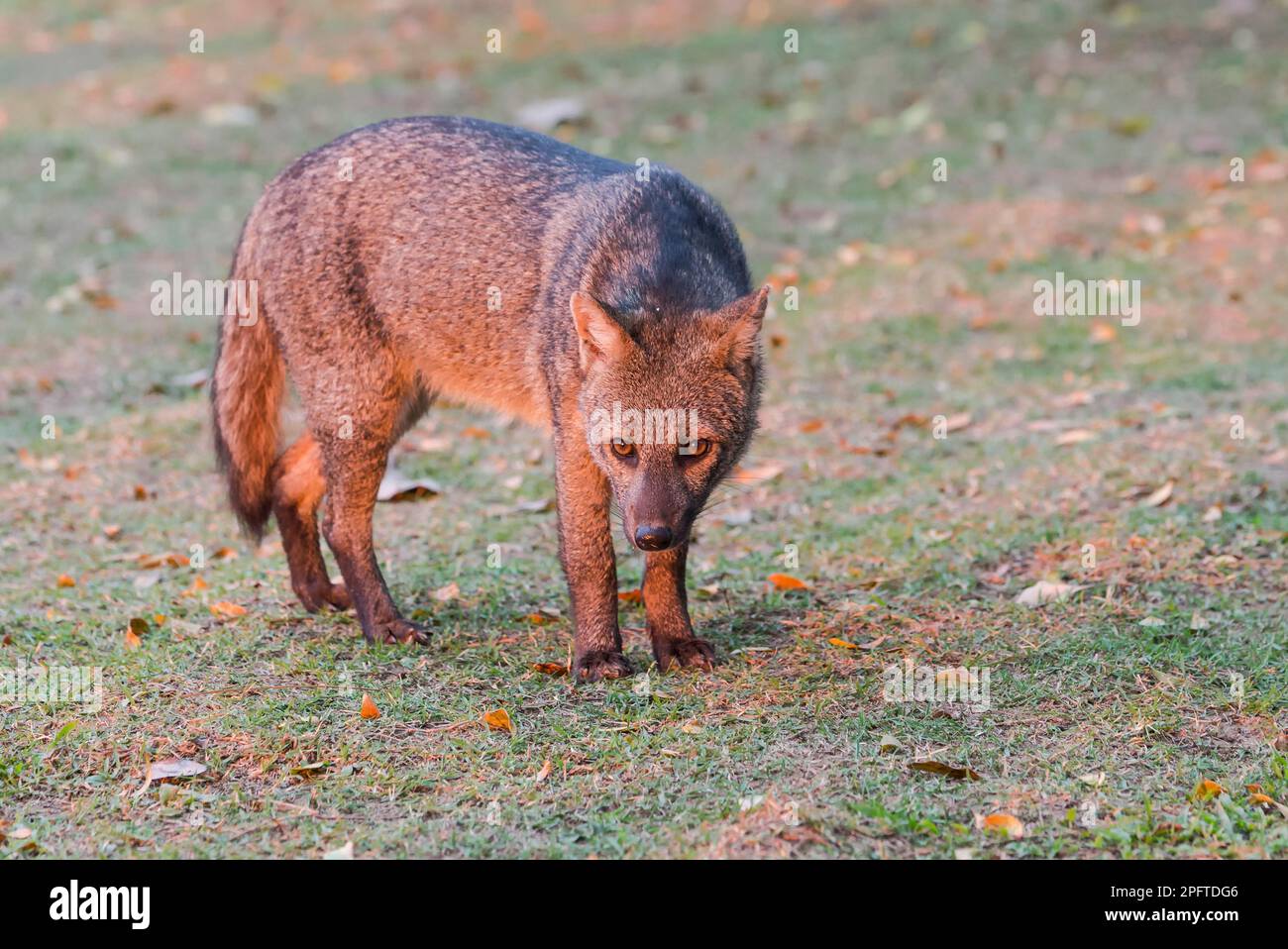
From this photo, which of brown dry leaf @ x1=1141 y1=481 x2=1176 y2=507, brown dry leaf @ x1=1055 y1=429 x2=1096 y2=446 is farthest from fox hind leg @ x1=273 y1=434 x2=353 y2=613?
brown dry leaf @ x1=1055 y1=429 x2=1096 y2=446

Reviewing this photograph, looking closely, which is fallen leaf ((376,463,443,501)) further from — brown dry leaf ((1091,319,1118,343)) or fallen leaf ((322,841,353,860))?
brown dry leaf ((1091,319,1118,343))

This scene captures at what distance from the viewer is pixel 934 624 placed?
603 cm

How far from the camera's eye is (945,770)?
4766 mm

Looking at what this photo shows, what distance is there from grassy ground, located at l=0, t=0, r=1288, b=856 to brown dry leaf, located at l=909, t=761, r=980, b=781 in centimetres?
3

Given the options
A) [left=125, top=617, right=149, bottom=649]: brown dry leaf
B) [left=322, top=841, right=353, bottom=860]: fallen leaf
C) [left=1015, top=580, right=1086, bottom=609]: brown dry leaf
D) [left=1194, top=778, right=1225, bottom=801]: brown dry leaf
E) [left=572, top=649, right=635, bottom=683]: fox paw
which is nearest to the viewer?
[left=322, top=841, right=353, bottom=860]: fallen leaf

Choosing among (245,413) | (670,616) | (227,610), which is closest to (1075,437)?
(670,616)

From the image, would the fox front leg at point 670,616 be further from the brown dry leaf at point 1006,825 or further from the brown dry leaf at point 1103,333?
the brown dry leaf at point 1103,333

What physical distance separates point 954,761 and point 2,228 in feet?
33.4

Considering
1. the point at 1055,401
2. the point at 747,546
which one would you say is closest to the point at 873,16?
the point at 1055,401

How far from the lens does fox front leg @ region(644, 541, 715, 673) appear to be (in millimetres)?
5773

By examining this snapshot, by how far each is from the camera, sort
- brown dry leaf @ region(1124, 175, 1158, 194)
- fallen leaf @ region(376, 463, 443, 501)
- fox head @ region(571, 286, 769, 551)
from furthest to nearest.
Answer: brown dry leaf @ region(1124, 175, 1158, 194), fallen leaf @ region(376, 463, 443, 501), fox head @ region(571, 286, 769, 551)

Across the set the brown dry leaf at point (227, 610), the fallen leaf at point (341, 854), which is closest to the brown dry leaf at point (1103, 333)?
the brown dry leaf at point (227, 610)

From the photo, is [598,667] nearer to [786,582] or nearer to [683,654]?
[683,654]

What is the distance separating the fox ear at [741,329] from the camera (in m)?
5.25
